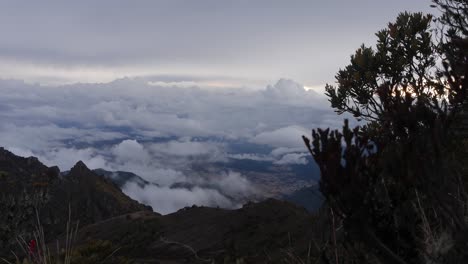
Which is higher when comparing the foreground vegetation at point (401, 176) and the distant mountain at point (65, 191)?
the foreground vegetation at point (401, 176)

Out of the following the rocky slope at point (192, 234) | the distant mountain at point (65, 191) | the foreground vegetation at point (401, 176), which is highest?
the foreground vegetation at point (401, 176)

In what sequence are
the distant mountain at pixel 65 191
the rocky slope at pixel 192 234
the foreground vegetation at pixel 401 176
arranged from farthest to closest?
the distant mountain at pixel 65 191 < the rocky slope at pixel 192 234 < the foreground vegetation at pixel 401 176

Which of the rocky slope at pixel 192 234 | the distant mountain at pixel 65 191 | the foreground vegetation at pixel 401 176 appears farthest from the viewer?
the distant mountain at pixel 65 191

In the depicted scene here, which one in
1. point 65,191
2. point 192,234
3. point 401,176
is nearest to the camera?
point 401,176

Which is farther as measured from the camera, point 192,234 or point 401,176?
point 192,234

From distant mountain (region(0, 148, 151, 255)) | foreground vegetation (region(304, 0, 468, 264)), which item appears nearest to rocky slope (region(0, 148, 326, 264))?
foreground vegetation (region(304, 0, 468, 264))

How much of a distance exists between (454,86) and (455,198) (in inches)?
45.8

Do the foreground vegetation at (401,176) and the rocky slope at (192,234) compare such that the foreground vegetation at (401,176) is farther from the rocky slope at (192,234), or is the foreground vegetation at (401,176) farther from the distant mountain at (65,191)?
the distant mountain at (65,191)

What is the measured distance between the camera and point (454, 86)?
166 inches

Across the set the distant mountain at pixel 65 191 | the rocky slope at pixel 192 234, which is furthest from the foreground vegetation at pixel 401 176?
the distant mountain at pixel 65 191

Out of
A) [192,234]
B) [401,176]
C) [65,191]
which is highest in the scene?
[401,176]

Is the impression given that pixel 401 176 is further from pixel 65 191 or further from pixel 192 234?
pixel 65 191

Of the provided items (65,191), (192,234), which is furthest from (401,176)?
(65,191)

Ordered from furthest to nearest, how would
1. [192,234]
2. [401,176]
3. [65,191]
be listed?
[65,191], [192,234], [401,176]
